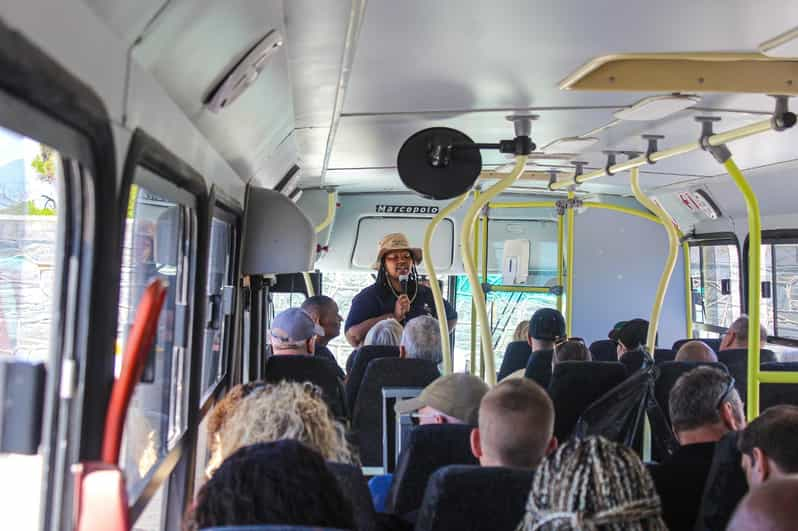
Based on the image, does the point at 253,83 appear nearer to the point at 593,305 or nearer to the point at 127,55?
the point at 127,55

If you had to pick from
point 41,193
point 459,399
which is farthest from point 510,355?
point 41,193

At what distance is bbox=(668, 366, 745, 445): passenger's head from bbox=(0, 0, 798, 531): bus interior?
1.29 ft

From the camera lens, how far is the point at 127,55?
1758 mm

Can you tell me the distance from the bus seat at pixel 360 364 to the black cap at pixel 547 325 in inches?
40.5

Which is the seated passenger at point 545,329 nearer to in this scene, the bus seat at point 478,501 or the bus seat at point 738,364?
the bus seat at point 738,364

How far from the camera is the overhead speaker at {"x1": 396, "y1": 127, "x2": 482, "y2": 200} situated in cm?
417

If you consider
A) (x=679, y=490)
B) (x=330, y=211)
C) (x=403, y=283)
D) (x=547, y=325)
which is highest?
(x=330, y=211)

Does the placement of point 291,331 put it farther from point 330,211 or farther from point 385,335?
point 330,211

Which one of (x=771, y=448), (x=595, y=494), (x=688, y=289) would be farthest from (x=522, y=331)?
(x=595, y=494)

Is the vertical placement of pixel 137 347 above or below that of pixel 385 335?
above

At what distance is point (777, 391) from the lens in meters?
4.72

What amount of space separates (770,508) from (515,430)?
107 cm

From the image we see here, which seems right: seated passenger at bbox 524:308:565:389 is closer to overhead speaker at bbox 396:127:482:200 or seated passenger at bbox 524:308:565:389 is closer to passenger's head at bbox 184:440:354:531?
overhead speaker at bbox 396:127:482:200

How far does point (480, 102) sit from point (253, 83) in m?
1.48
